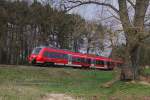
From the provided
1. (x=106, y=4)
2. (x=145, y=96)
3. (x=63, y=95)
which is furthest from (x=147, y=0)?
(x=63, y=95)

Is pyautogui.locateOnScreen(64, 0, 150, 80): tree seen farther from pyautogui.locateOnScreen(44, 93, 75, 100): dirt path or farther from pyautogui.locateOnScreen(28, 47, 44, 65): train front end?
pyautogui.locateOnScreen(28, 47, 44, 65): train front end

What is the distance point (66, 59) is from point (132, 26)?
31.6 m

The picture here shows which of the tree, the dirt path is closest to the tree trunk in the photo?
the tree

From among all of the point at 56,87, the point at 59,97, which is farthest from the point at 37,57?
the point at 59,97

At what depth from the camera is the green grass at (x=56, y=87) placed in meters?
21.3

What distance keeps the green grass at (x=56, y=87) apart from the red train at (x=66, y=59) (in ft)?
29.6

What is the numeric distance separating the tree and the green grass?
87.6 inches

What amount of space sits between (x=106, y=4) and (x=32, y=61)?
90.3 ft

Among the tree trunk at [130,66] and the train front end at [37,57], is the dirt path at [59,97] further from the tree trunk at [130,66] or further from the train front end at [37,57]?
the train front end at [37,57]

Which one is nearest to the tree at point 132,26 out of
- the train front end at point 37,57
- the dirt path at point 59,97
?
the dirt path at point 59,97

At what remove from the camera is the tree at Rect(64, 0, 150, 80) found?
97.4 feet

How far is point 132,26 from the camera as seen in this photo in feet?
98.0

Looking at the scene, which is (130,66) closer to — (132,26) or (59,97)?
(132,26)

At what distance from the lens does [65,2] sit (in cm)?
3262
